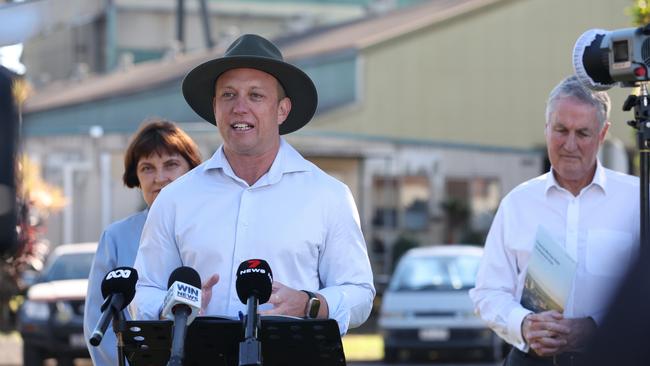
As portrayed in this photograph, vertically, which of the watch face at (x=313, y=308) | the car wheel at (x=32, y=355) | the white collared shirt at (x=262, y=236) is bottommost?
the car wheel at (x=32, y=355)

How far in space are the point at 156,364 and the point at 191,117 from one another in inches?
1404

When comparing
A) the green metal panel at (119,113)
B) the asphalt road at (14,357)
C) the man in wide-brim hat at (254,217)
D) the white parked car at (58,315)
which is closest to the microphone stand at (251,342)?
the man in wide-brim hat at (254,217)

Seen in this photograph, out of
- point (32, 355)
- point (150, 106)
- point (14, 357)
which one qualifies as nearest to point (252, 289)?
point (32, 355)

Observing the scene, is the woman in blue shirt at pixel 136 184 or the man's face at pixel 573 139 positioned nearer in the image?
the man's face at pixel 573 139

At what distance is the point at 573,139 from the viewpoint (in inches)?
253

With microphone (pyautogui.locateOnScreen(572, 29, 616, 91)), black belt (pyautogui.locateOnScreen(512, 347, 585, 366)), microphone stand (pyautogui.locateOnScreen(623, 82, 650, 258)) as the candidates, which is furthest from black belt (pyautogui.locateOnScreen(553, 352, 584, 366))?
microphone (pyautogui.locateOnScreen(572, 29, 616, 91))

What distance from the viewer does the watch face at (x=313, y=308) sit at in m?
5.74

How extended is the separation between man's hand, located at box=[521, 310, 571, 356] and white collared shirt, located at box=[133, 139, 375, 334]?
2.27ft

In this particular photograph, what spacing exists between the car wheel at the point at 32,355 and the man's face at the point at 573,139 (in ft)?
43.0

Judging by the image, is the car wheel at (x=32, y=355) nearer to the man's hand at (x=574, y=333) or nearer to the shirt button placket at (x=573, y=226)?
the shirt button placket at (x=573, y=226)

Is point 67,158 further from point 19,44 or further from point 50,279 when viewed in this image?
point 19,44

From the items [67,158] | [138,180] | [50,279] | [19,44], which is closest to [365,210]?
[67,158]

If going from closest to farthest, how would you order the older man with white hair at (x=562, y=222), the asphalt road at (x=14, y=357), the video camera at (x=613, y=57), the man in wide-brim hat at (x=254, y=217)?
the video camera at (x=613, y=57) → the man in wide-brim hat at (x=254, y=217) → the older man with white hair at (x=562, y=222) → the asphalt road at (x=14, y=357)

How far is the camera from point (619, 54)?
583 centimetres
